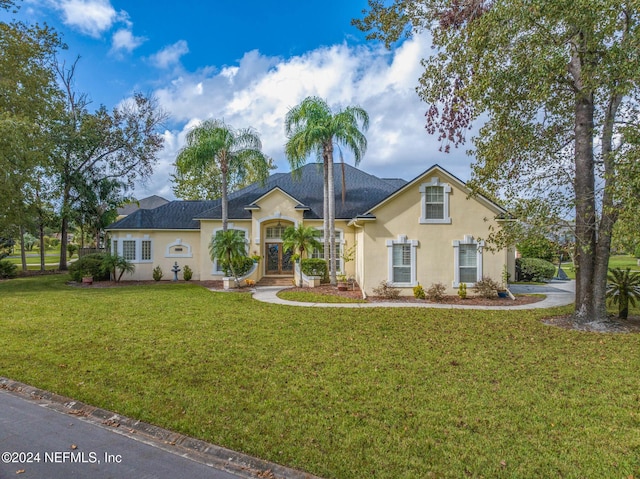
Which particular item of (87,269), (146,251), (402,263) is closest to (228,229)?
(146,251)

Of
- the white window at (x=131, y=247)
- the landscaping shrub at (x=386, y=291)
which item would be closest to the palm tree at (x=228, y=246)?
the white window at (x=131, y=247)

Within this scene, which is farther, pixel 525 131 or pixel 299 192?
pixel 299 192

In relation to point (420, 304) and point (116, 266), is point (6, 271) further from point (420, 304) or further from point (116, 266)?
point (420, 304)

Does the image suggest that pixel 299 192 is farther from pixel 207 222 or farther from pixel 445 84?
pixel 445 84

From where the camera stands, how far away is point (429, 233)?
49.8 ft

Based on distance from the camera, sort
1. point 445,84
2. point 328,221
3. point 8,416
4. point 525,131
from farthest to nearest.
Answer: point 328,221
point 445,84
point 525,131
point 8,416

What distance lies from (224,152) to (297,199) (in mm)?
4690

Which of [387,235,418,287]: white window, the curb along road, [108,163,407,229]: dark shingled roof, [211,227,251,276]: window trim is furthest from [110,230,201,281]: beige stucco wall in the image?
the curb along road

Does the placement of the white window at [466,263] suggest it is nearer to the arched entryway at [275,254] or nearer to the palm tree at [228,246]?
the arched entryway at [275,254]

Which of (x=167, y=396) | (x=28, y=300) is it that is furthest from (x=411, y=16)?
(x=28, y=300)

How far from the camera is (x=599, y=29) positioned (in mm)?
7973

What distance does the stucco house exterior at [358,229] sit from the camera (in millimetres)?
15148

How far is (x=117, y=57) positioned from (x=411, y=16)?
12055 millimetres

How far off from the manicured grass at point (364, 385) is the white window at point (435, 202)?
5.45m
